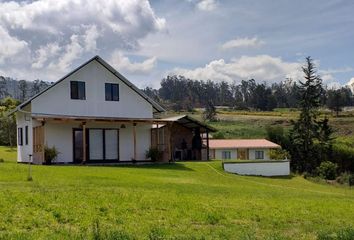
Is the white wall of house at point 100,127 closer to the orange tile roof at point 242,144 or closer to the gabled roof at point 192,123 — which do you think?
the gabled roof at point 192,123

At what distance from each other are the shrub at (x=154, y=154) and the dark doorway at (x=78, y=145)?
4515 millimetres

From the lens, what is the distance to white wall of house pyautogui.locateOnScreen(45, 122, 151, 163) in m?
33.0

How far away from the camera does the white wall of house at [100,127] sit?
1299 inches

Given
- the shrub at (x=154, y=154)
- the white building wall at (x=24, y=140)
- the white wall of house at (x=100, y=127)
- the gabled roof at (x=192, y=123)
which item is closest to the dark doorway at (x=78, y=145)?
the white wall of house at (x=100, y=127)

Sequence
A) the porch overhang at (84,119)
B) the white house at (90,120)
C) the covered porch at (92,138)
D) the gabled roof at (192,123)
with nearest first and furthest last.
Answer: the porch overhang at (84,119)
the covered porch at (92,138)
the white house at (90,120)
the gabled roof at (192,123)

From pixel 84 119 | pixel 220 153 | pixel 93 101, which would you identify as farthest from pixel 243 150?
pixel 84 119

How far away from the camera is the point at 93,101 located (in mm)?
34469

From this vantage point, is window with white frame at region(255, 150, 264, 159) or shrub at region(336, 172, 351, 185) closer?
shrub at region(336, 172, 351, 185)

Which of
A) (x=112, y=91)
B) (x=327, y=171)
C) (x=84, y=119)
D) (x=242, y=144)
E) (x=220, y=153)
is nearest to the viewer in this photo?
(x=84, y=119)

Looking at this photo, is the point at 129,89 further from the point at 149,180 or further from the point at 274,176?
the point at 149,180

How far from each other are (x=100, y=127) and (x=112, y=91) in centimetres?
258

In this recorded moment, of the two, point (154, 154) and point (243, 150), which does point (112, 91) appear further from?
point (243, 150)

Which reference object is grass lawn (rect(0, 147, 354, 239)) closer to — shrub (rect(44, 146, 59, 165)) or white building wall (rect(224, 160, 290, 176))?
shrub (rect(44, 146, 59, 165))

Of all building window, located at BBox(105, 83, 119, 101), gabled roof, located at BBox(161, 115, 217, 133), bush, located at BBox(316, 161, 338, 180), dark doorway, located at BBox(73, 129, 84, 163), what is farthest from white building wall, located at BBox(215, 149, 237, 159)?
dark doorway, located at BBox(73, 129, 84, 163)
